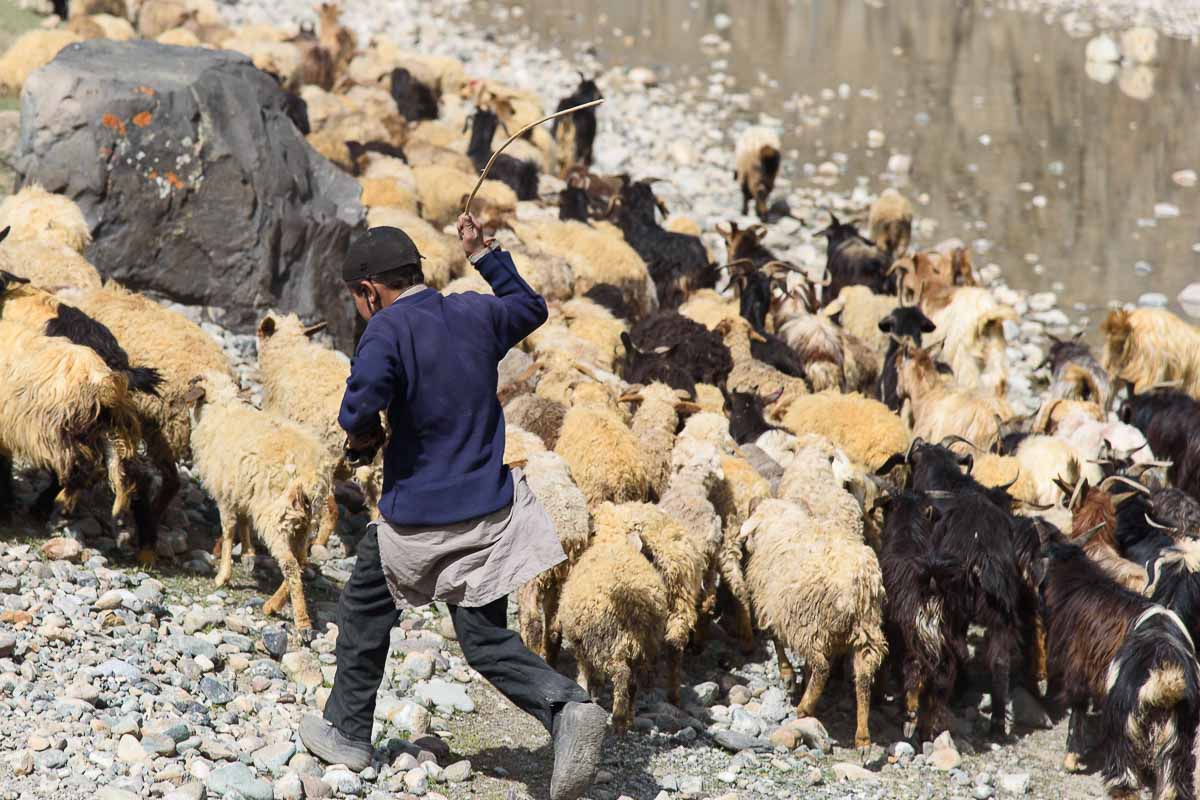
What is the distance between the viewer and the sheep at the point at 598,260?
33.0ft

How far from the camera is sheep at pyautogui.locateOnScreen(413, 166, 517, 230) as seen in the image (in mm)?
11289

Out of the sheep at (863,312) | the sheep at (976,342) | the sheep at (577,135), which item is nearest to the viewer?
the sheep at (976,342)

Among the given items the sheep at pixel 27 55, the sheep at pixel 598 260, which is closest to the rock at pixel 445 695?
the sheep at pixel 598 260

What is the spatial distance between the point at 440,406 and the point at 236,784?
1326mm

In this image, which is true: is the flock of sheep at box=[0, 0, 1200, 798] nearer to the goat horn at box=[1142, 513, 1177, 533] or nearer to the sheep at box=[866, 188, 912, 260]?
the goat horn at box=[1142, 513, 1177, 533]

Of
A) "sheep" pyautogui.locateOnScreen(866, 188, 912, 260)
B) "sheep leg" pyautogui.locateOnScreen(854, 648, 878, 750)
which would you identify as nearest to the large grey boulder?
"sheep leg" pyautogui.locateOnScreen(854, 648, 878, 750)

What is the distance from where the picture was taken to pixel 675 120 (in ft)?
59.9

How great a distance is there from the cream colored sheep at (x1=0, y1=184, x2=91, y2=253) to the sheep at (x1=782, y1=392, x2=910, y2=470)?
432 centimetres

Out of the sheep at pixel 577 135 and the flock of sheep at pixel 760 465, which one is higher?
the flock of sheep at pixel 760 465

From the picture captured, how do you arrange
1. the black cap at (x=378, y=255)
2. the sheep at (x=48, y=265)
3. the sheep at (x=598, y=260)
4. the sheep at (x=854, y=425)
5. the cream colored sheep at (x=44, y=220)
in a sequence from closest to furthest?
the black cap at (x=378, y=255) < the sheep at (x=48, y=265) < the sheep at (x=854, y=425) < the cream colored sheep at (x=44, y=220) < the sheep at (x=598, y=260)

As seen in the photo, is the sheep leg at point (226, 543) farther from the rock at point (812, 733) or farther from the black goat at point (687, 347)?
the black goat at point (687, 347)

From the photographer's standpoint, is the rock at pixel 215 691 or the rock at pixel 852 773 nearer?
the rock at pixel 215 691

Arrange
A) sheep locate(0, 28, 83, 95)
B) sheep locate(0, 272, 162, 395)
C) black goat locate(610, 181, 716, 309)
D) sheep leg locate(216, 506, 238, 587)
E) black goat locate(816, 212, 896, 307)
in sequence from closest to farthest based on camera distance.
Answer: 1. sheep leg locate(216, 506, 238, 587)
2. sheep locate(0, 272, 162, 395)
3. black goat locate(610, 181, 716, 309)
4. black goat locate(816, 212, 896, 307)
5. sheep locate(0, 28, 83, 95)

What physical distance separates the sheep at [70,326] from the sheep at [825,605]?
2.88 meters
